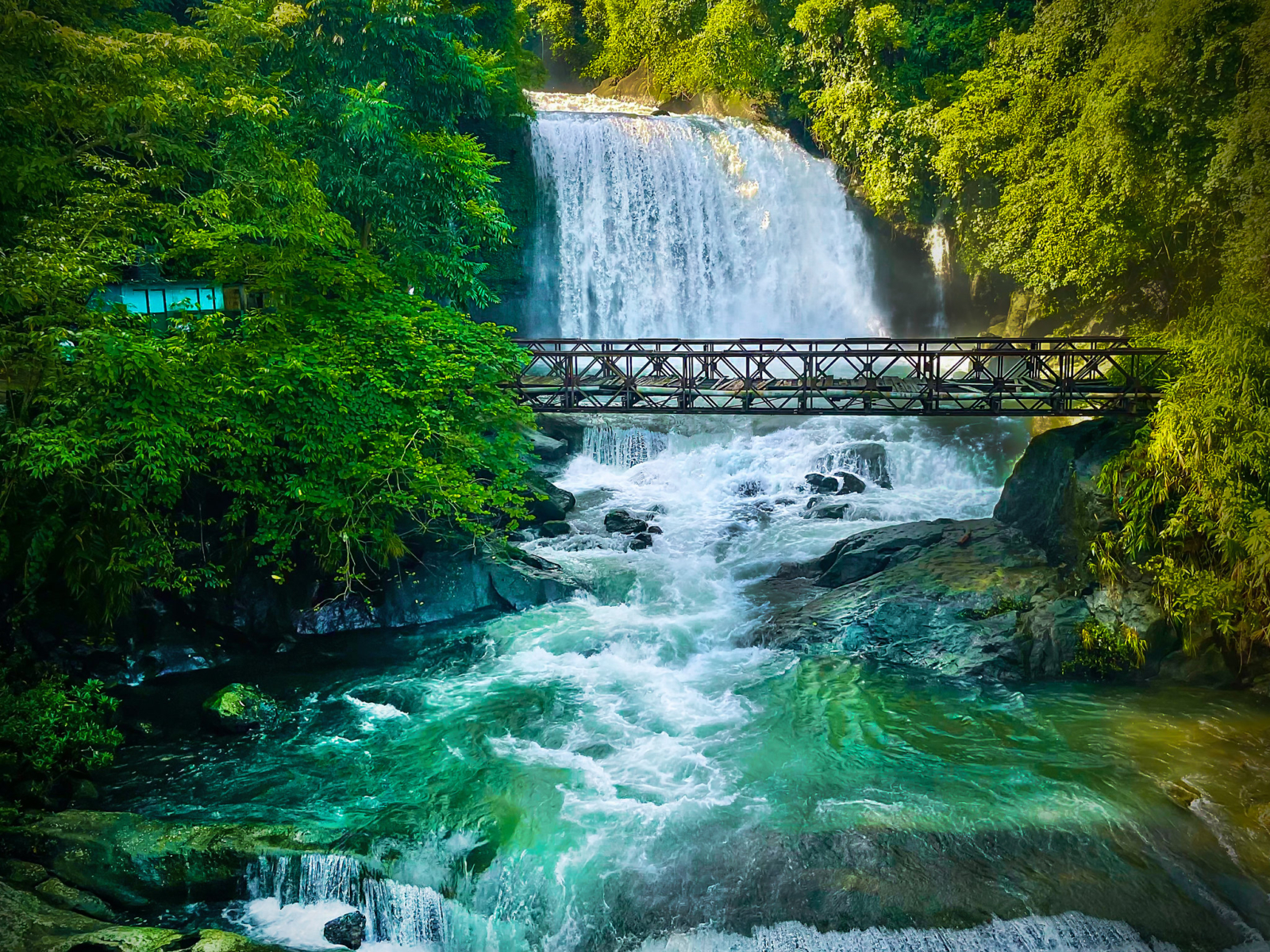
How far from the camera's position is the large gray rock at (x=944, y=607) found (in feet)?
47.8

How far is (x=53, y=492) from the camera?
12359 mm

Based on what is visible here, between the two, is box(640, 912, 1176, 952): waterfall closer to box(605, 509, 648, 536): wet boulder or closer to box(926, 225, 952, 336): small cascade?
box(605, 509, 648, 536): wet boulder

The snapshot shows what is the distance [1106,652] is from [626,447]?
1514 centimetres

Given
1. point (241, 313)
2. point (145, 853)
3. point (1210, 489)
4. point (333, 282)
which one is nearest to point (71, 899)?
point (145, 853)

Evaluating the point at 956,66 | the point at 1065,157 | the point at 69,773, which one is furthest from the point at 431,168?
the point at 956,66

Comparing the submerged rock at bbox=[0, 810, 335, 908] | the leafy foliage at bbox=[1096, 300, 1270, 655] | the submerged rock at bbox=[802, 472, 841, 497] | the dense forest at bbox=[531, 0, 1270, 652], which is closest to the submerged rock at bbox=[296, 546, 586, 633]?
the submerged rock at bbox=[0, 810, 335, 908]

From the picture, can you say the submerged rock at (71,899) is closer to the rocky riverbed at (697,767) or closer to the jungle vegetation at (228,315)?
the rocky riverbed at (697,767)

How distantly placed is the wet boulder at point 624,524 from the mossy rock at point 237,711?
31.6ft

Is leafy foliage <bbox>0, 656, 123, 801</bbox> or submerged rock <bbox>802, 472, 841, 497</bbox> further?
submerged rock <bbox>802, 472, 841, 497</bbox>

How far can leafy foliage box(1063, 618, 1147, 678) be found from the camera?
556 inches

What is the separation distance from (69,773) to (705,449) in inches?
714

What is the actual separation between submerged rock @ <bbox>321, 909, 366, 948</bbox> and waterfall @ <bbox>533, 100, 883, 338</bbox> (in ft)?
76.3

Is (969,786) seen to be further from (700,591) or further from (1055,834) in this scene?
(700,591)

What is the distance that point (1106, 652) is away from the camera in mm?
14281
